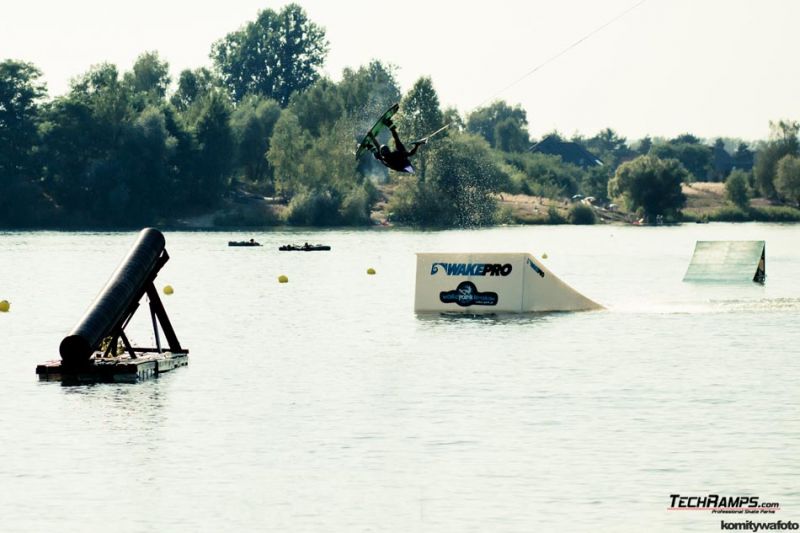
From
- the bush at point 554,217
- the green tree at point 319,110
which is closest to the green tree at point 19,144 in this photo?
the green tree at point 319,110

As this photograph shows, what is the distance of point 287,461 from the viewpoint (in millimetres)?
26547

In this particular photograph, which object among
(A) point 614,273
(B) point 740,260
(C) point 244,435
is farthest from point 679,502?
(A) point 614,273

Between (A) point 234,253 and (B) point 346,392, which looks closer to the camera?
(B) point 346,392

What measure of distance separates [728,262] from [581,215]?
118 metres

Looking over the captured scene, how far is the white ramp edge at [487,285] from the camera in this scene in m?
51.4

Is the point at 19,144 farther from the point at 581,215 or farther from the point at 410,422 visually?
the point at 410,422

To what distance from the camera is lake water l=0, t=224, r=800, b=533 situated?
903 inches

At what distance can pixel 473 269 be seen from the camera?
170 feet

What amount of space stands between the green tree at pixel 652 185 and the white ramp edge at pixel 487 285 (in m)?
141

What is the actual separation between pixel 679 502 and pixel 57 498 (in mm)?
9739

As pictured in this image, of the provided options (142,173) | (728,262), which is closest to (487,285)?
(728,262)

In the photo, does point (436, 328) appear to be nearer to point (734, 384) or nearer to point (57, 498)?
point (734, 384)

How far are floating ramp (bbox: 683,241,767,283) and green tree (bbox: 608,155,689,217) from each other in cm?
11403

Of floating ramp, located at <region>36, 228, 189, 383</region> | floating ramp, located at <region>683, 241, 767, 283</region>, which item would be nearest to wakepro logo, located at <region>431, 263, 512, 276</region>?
floating ramp, located at <region>36, 228, 189, 383</region>
